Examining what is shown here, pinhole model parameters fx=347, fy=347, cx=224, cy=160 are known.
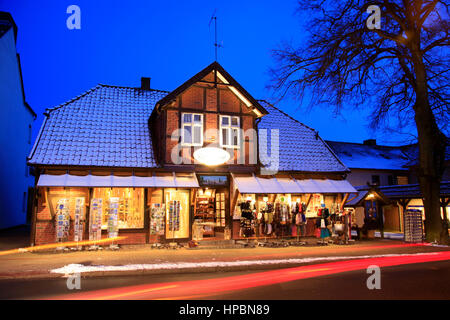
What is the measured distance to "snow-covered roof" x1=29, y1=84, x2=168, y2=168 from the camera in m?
14.9

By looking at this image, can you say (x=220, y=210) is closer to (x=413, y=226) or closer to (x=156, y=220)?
(x=156, y=220)

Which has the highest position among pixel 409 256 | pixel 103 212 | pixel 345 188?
pixel 345 188

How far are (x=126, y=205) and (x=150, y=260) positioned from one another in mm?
4670

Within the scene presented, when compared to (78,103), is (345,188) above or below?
below

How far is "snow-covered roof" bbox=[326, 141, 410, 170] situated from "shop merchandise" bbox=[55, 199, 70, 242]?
2439cm

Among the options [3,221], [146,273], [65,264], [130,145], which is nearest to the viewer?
[146,273]

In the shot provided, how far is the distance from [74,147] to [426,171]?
1673 centimetres

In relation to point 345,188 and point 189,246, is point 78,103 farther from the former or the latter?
point 345,188

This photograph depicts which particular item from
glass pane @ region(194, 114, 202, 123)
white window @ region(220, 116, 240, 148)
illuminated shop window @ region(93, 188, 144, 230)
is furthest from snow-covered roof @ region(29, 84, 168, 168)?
white window @ region(220, 116, 240, 148)

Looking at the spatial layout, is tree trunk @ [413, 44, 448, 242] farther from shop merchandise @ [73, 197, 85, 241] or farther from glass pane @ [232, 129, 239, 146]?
shop merchandise @ [73, 197, 85, 241]

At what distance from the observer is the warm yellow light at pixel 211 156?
53.6 ft
